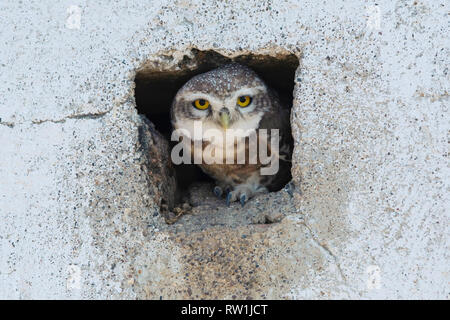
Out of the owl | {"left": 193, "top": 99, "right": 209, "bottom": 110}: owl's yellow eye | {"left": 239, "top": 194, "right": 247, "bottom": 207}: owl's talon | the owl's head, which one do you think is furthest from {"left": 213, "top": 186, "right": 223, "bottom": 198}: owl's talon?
{"left": 193, "top": 99, "right": 209, "bottom": 110}: owl's yellow eye

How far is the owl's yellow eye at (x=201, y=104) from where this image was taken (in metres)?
2.72

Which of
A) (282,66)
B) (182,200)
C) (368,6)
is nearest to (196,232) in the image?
(182,200)

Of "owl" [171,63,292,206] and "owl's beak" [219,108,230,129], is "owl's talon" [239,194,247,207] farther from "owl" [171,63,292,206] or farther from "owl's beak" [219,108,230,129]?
"owl's beak" [219,108,230,129]

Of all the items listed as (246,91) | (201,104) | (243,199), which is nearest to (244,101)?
(246,91)

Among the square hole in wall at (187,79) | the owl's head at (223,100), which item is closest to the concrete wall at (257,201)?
the square hole in wall at (187,79)

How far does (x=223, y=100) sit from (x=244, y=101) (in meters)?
0.13

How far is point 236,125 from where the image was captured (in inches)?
108

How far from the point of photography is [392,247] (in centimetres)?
216

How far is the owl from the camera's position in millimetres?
2666

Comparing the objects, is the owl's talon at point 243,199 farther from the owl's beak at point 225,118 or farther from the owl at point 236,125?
the owl's beak at point 225,118

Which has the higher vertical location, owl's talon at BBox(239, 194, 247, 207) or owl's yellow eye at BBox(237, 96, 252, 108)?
owl's yellow eye at BBox(237, 96, 252, 108)

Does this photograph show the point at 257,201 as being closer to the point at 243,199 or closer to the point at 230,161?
the point at 243,199
